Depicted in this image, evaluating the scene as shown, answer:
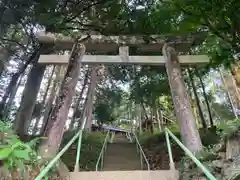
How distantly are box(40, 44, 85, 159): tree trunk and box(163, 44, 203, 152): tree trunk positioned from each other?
1.95 metres

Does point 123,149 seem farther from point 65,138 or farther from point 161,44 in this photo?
point 161,44

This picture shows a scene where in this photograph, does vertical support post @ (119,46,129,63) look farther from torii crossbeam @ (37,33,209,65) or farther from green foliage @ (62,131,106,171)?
green foliage @ (62,131,106,171)

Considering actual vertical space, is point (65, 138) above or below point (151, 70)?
below

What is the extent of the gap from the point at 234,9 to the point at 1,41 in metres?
6.30

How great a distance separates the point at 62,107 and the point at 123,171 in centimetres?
176

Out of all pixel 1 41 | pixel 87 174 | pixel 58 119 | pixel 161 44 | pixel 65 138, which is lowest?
pixel 87 174

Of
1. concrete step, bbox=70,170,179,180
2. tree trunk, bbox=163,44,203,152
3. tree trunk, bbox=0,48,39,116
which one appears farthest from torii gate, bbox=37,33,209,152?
tree trunk, bbox=0,48,39,116

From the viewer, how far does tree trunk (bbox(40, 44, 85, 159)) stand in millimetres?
4348

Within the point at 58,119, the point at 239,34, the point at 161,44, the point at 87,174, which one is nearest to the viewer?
the point at 239,34

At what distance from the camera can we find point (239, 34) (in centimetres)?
268

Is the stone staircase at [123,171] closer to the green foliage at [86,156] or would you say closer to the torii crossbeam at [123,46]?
the green foliage at [86,156]

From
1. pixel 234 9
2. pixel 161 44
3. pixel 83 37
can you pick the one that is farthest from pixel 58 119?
pixel 234 9

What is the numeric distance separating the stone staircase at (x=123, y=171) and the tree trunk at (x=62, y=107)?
75 centimetres

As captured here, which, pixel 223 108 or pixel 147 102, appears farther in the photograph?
pixel 223 108
